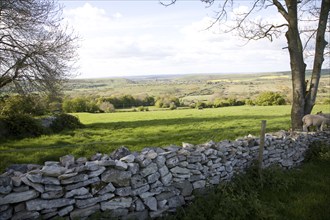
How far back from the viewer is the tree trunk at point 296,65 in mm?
10781

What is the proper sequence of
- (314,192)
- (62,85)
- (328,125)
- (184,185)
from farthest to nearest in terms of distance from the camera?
(62,85) < (328,125) < (314,192) < (184,185)

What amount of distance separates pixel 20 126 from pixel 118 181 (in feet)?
41.1

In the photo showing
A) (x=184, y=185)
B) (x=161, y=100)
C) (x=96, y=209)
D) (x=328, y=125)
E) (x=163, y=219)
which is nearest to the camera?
(x=96, y=209)

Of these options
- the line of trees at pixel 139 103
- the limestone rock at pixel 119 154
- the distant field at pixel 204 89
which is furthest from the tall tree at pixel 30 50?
the line of trees at pixel 139 103

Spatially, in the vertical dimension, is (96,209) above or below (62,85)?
below

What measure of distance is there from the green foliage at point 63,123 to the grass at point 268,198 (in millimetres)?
14200

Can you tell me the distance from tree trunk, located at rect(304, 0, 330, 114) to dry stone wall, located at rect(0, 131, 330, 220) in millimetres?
5788

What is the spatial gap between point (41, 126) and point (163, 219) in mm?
13330

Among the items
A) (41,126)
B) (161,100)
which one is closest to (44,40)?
(41,126)

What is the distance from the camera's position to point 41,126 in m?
16.4

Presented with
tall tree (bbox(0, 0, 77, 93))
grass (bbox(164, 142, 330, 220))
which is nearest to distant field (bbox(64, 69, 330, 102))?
tall tree (bbox(0, 0, 77, 93))

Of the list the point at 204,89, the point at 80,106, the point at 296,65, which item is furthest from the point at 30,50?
the point at 204,89

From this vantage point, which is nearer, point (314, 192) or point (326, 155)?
point (314, 192)

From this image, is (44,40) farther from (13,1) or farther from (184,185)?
(184,185)
